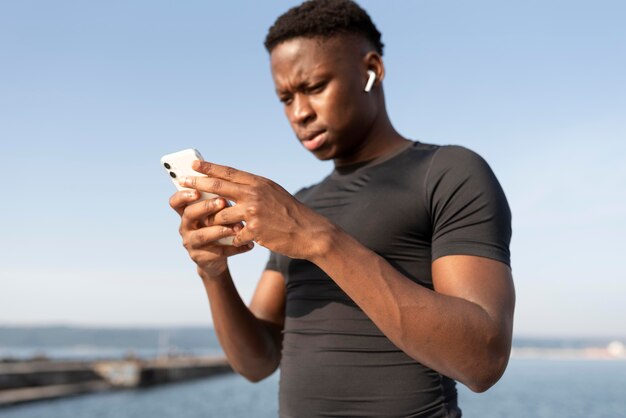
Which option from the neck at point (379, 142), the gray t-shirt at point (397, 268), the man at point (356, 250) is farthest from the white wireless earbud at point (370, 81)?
the gray t-shirt at point (397, 268)

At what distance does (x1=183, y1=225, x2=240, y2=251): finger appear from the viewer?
1.98m

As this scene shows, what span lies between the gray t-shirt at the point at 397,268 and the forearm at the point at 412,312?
288 millimetres

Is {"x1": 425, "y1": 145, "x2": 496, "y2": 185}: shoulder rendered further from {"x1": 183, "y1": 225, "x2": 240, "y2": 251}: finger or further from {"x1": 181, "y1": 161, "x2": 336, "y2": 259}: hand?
{"x1": 183, "y1": 225, "x2": 240, "y2": 251}: finger

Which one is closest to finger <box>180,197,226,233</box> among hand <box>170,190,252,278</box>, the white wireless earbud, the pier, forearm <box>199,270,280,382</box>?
hand <box>170,190,252,278</box>

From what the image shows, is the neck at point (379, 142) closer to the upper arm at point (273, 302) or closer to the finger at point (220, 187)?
the upper arm at point (273, 302)

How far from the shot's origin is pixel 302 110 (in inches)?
97.3

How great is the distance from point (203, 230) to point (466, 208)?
0.86 metres

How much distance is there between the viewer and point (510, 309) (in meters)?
1.95

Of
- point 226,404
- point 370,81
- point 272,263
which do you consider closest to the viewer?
point 370,81

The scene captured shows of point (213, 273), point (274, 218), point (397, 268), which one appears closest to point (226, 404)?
point (213, 273)

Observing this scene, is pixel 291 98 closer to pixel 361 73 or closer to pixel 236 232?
pixel 361 73

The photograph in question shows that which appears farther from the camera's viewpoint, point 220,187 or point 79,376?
point 79,376

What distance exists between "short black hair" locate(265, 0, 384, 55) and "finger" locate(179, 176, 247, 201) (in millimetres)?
895

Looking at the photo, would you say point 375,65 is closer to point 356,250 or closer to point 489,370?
point 356,250
